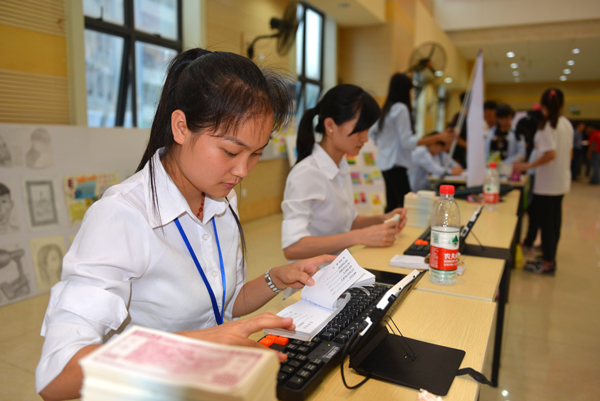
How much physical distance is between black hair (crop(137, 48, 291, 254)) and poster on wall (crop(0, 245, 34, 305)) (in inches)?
86.7

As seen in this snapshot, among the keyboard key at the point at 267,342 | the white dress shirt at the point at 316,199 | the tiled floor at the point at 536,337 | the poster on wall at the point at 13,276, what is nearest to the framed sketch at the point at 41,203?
the poster on wall at the point at 13,276

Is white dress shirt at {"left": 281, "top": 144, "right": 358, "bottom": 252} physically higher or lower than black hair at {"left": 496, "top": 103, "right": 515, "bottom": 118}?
lower

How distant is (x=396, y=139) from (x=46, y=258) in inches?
113

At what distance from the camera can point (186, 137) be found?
86cm

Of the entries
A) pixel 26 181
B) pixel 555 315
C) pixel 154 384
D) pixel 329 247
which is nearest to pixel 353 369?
pixel 154 384

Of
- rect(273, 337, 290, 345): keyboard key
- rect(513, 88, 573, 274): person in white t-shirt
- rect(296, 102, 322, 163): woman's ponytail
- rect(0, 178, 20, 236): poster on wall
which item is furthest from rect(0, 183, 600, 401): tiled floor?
rect(273, 337, 290, 345): keyboard key

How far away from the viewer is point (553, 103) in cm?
331

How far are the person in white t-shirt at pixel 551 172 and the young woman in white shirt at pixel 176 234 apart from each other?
3.10 metres

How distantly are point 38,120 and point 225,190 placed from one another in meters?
2.62

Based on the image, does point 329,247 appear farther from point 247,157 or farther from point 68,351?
point 68,351

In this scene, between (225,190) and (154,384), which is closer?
(154,384)

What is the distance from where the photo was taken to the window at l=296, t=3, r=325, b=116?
20.8ft

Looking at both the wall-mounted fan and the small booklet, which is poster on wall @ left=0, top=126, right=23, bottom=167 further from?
the wall-mounted fan

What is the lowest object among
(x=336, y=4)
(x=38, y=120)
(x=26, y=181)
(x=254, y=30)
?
(x=26, y=181)
